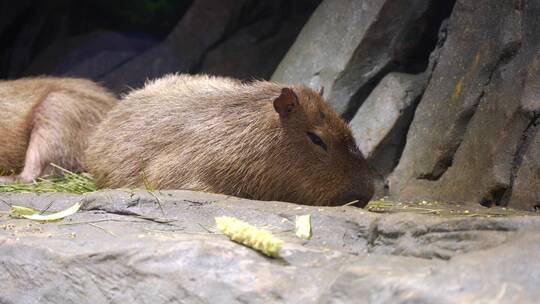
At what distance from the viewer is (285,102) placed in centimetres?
662

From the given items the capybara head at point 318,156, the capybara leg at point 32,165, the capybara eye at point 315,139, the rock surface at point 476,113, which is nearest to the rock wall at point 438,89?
the rock surface at point 476,113

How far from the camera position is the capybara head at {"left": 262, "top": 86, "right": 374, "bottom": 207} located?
652 cm

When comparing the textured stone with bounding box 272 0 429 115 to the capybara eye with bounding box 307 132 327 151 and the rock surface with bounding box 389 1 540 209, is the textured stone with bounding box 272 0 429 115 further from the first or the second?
the capybara eye with bounding box 307 132 327 151

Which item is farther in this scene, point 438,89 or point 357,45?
point 357,45

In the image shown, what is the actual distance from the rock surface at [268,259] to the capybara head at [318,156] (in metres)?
0.88

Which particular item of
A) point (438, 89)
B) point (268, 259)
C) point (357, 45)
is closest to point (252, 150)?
point (268, 259)

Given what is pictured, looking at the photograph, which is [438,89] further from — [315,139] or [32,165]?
[32,165]

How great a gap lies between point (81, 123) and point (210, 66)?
8.88 feet

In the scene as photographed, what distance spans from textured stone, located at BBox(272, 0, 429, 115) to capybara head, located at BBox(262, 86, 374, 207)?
6.77 ft

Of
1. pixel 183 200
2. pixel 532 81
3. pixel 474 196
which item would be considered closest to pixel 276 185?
pixel 183 200

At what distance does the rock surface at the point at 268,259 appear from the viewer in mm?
3881

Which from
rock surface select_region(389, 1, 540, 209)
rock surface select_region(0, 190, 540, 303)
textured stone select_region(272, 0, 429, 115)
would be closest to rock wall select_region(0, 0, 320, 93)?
textured stone select_region(272, 0, 429, 115)

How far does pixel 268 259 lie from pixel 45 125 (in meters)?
4.97

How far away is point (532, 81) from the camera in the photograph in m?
6.98
